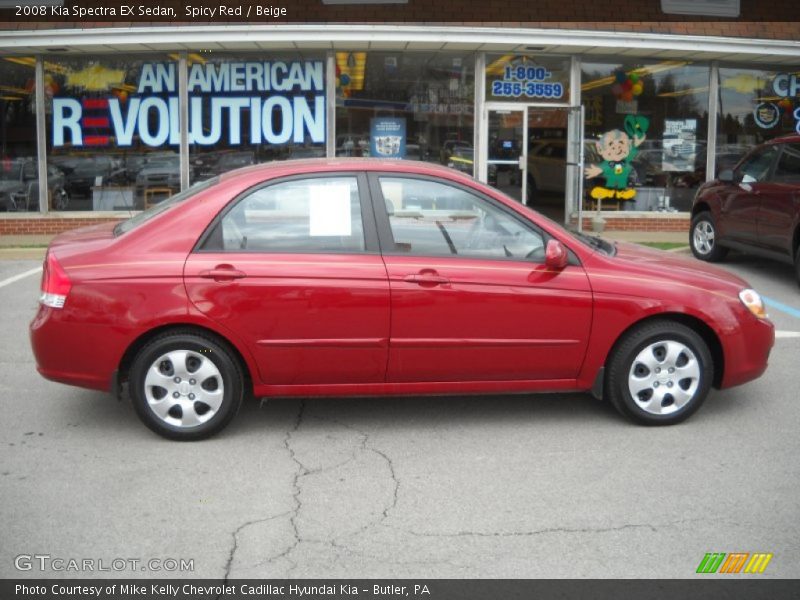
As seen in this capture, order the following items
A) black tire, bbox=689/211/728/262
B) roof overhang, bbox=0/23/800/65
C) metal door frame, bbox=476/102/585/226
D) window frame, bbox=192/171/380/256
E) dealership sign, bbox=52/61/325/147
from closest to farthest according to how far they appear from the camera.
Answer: window frame, bbox=192/171/380/256 → black tire, bbox=689/211/728/262 → roof overhang, bbox=0/23/800/65 → dealership sign, bbox=52/61/325/147 → metal door frame, bbox=476/102/585/226

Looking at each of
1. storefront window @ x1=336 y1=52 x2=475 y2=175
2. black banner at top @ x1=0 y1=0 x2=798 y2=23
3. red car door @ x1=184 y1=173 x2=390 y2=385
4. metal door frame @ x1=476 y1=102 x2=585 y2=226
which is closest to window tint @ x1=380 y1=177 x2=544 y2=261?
red car door @ x1=184 y1=173 x2=390 y2=385

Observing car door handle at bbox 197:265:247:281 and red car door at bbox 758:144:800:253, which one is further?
red car door at bbox 758:144:800:253

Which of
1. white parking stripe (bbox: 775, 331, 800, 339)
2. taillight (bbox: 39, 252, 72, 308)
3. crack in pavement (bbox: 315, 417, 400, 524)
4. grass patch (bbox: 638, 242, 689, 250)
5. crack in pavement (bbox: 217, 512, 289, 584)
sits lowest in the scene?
crack in pavement (bbox: 217, 512, 289, 584)

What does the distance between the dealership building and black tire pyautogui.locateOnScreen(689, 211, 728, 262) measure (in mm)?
3306

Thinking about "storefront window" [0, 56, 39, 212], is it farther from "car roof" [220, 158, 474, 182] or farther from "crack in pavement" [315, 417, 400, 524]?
"crack in pavement" [315, 417, 400, 524]

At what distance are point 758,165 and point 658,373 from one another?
661 centimetres

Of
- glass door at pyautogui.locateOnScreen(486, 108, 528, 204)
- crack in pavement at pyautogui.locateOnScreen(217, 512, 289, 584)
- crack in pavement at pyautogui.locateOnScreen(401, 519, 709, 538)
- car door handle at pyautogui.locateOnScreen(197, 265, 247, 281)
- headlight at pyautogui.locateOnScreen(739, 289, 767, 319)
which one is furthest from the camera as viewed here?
glass door at pyautogui.locateOnScreen(486, 108, 528, 204)

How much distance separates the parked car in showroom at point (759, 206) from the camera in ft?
34.8

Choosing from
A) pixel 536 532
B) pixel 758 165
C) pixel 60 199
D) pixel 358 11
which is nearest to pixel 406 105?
pixel 358 11

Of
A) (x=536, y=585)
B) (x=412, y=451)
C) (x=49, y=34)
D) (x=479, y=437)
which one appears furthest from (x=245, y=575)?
(x=49, y=34)

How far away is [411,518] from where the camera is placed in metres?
4.52

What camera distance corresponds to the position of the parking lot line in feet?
30.5

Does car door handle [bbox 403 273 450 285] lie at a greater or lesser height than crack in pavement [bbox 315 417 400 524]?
greater

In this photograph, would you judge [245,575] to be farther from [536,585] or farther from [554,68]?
[554,68]
